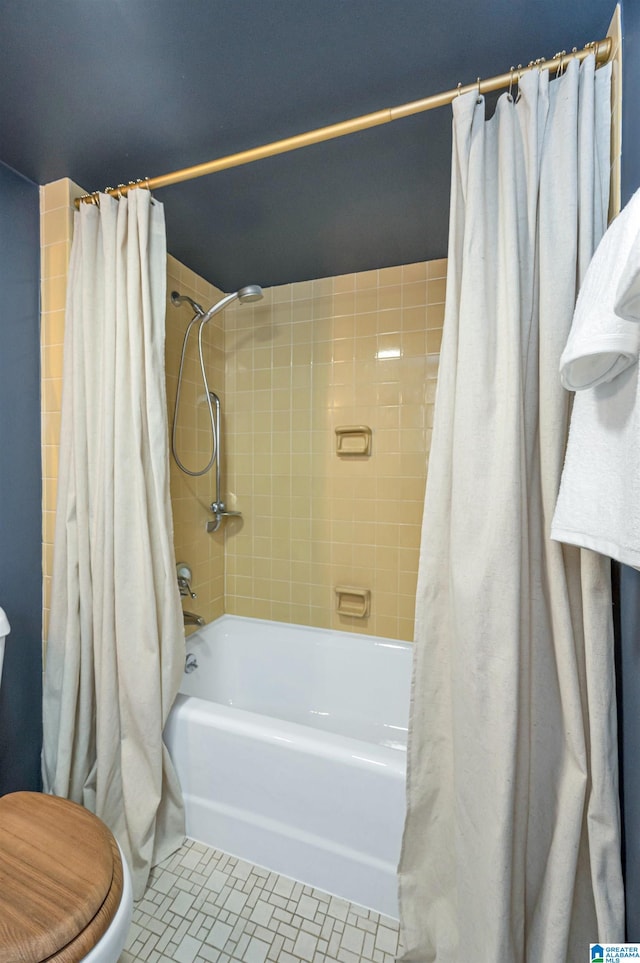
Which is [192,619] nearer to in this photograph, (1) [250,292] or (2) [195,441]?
(2) [195,441]

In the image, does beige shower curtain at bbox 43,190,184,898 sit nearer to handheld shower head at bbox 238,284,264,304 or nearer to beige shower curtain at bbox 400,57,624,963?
handheld shower head at bbox 238,284,264,304

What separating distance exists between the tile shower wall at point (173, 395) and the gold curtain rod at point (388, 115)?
38cm

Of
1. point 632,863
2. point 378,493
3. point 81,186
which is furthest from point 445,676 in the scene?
point 81,186

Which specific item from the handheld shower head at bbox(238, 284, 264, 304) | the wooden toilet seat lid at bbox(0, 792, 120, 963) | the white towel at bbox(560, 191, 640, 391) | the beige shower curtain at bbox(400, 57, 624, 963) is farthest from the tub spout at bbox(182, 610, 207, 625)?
the white towel at bbox(560, 191, 640, 391)

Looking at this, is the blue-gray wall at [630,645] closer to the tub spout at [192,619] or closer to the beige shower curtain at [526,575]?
the beige shower curtain at [526,575]

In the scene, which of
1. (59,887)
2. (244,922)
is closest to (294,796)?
(244,922)

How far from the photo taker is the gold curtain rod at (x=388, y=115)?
0.83 m

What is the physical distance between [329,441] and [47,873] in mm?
1723

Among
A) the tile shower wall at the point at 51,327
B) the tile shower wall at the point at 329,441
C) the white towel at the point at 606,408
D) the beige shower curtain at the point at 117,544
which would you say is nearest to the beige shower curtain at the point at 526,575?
the white towel at the point at 606,408

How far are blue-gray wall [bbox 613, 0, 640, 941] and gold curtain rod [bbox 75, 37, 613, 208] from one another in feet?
0.26

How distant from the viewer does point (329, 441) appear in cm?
209

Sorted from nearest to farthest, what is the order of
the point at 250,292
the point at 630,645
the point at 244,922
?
1. the point at 630,645
2. the point at 244,922
3. the point at 250,292

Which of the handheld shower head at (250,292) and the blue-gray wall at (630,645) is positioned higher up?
the handheld shower head at (250,292)

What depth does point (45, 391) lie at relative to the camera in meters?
1.44
